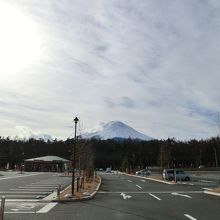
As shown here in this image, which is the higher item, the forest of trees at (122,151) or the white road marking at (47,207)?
the forest of trees at (122,151)

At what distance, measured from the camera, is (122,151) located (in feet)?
555

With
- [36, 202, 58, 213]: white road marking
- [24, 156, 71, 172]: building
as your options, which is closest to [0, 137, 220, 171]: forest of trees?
[24, 156, 71, 172]: building

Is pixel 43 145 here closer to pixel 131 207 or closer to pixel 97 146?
pixel 97 146

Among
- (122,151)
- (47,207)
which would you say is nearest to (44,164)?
(122,151)

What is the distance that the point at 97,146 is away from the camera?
169125mm

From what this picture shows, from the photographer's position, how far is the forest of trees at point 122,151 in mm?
146200

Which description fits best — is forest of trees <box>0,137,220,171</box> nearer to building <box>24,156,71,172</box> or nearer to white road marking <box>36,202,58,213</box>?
building <box>24,156,71,172</box>

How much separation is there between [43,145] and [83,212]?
16085 centimetres

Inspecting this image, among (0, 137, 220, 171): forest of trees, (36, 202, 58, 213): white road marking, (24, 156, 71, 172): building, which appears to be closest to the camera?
(36, 202, 58, 213): white road marking

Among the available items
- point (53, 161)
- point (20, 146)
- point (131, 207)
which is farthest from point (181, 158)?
point (131, 207)

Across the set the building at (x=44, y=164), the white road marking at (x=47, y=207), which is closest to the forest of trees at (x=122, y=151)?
the building at (x=44, y=164)

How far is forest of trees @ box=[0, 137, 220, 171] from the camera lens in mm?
146200

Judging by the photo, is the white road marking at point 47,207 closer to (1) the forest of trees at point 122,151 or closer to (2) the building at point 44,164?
(2) the building at point 44,164

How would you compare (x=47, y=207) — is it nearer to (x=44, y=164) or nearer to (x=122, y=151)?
(x=44, y=164)
